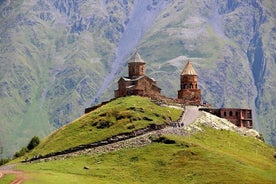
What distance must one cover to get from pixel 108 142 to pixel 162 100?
108 ft

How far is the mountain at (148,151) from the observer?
126 meters

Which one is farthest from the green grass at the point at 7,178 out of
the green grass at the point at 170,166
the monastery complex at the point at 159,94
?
the monastery complex at the point at 159,94

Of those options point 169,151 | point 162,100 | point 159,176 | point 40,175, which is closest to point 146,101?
point 162,100

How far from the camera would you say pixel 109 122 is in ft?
522

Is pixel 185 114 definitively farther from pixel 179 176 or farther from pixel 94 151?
pixel 179 176

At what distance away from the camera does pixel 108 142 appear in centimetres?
15012

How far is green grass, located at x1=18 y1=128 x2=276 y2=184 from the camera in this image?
405ft

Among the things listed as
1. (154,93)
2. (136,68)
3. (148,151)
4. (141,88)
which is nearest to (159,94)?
(154,93)

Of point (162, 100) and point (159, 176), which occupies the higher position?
point (162, 100)

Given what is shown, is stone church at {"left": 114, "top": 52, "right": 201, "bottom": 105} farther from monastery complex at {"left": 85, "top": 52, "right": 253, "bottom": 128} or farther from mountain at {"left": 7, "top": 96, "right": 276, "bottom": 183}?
mountain at {"left": 7, "top": 96, "right": 276, "bottom": 183}

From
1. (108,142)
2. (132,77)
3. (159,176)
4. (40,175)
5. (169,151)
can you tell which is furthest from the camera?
(132,77)

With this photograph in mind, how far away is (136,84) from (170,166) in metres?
58.8

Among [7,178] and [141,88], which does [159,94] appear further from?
[7,178]

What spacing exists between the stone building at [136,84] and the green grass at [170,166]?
33792 mm
